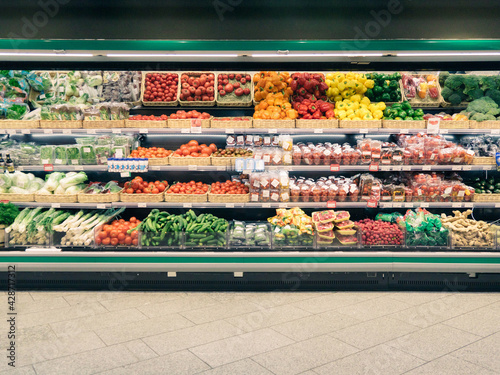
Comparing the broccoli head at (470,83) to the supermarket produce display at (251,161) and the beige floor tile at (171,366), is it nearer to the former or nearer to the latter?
the supermarket produce display at (251,161)

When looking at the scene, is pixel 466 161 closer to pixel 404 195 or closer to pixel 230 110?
pixel 404 195

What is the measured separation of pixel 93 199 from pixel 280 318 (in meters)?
2.44

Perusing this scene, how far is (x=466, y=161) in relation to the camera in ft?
15.4

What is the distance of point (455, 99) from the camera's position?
4.95 m

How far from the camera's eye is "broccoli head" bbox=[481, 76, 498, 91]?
5.00m

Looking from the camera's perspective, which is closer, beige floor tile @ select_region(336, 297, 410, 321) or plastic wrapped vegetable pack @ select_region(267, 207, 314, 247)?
beige floor tile @ select_region(336, 297, 410, 321)

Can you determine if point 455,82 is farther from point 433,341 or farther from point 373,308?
point 433,341

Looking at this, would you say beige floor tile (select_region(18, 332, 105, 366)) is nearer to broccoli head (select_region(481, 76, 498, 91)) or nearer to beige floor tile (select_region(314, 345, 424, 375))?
beige floor tile (select_region(314, 345, 424, 375))

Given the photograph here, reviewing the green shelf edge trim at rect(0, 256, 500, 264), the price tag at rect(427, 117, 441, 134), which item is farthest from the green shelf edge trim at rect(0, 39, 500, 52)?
the green shelf edge trim at rect(0, 256, 500, 264)

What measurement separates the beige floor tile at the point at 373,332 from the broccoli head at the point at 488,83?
3157 mm

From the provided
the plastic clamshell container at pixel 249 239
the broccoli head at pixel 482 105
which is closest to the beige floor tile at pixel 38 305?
the plastic clamshell container at pixel 249 239

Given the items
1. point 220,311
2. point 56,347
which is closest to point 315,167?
point 220,311

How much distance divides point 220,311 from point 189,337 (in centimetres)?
56

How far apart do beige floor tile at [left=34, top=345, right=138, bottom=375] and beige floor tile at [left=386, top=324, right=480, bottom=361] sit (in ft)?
6.75
